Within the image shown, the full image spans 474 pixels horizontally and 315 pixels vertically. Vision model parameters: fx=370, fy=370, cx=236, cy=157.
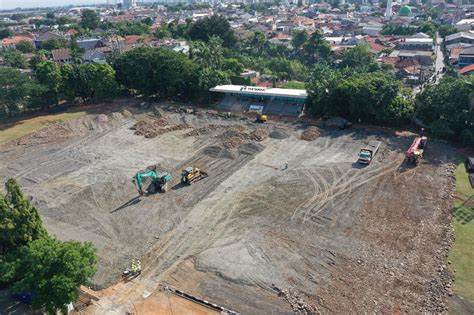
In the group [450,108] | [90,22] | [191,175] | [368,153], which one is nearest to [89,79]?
[191,175]

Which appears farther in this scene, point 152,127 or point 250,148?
point 152,127

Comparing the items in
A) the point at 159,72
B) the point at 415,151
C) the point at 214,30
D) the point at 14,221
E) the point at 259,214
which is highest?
the point at 214,30

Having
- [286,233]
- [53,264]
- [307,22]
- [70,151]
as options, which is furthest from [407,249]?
[307,22]

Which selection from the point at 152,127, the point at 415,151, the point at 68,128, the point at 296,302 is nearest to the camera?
the point at 296,302

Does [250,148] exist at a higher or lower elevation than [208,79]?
lower

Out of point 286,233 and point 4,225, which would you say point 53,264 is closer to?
point 4,225

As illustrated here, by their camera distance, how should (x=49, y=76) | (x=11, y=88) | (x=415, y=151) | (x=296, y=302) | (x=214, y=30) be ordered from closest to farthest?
(x=296, y=302), (x=415, y=151), (x=11, y=88), (x=49, y=76), (x=214, y=30)

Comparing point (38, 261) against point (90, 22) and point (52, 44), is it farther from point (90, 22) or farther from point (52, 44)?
point (90, 22)
